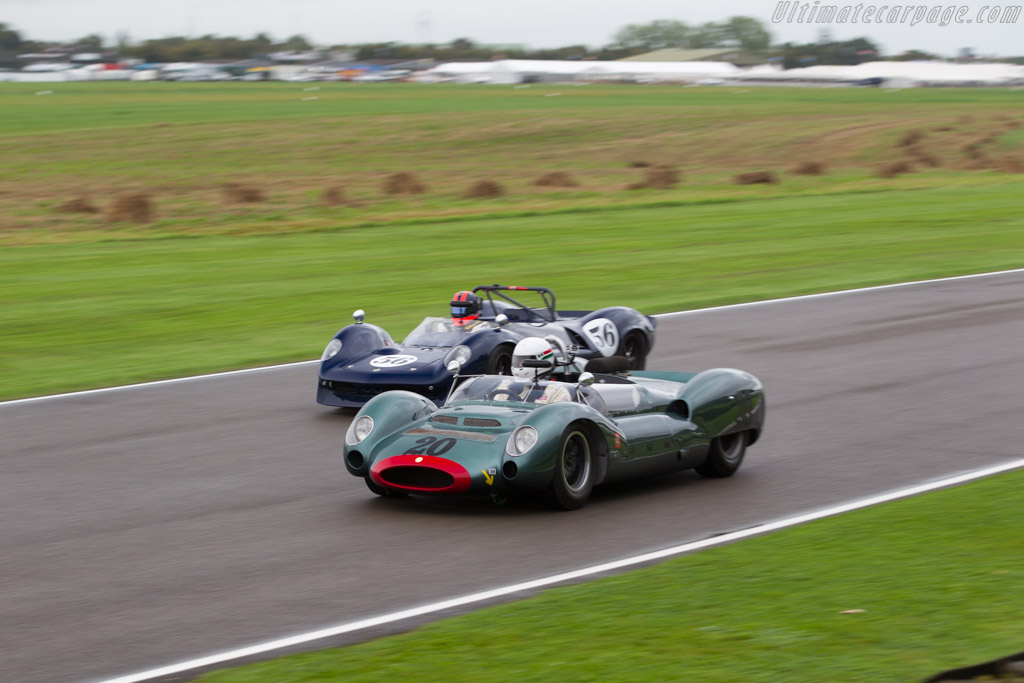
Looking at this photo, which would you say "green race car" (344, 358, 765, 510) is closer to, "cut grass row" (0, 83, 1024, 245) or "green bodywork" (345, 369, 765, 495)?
"green bodywork" (345, 369, 765, 495)

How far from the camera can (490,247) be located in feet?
92.3

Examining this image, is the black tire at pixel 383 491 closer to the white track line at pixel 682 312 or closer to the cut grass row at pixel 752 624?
the cut grass row at pixel 752 624

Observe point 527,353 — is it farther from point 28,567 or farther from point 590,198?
point 590,198

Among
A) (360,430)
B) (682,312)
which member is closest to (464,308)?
(360,430)

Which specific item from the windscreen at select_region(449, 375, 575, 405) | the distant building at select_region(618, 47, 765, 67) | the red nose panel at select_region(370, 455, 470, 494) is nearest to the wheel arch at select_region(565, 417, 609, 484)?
the windscreen at select_region(449, 375, 575, 405)

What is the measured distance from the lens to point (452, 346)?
13391 millimetres

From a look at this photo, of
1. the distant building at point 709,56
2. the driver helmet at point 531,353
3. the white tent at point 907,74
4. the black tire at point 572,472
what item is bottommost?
the distant building at point 709,56

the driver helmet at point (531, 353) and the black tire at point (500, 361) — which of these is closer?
the driver helmet at point (531, 353)

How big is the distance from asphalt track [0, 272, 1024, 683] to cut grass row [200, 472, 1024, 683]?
0.54 meters

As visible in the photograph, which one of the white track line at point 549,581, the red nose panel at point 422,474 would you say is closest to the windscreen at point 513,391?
A: the red nose panel at point 422,474

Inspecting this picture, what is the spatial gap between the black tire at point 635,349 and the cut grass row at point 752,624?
6.90m

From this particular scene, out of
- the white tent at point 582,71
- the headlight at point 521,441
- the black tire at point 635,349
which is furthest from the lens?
the white tent at point 582,71

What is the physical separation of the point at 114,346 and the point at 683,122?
5319cm

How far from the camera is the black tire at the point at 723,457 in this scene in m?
10.4
